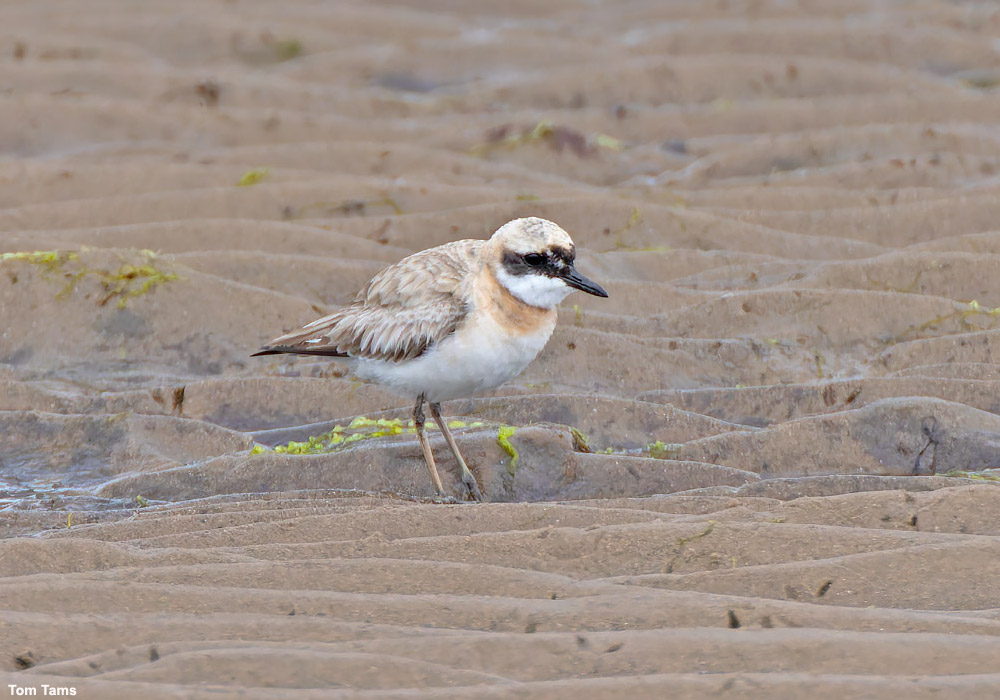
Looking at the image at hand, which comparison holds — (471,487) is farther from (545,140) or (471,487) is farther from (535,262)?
(545,140)

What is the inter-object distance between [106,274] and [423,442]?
274 centimetres

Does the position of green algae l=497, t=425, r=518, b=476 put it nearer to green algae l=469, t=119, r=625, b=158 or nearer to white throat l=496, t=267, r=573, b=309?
white throat l=496, t=267, r=573, b=309

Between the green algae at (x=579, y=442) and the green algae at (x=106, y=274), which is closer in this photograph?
the green algae at (x=579, y=442)

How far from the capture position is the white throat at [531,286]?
17.5 feet

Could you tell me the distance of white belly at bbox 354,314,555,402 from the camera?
523 cm

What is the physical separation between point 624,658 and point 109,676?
1.28 m

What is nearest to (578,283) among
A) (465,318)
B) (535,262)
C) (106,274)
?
(535,262)

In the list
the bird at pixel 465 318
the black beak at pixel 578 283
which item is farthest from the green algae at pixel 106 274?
the black beak at pixel 578 283

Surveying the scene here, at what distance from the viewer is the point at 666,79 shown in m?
11.8

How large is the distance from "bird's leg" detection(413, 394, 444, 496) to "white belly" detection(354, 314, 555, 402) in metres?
0.09

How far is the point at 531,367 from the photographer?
670cm

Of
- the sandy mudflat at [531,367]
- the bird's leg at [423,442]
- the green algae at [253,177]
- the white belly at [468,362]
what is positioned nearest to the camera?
the sandy mudflat at [531,367]

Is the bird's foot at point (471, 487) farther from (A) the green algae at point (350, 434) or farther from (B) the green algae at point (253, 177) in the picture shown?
(B) the green algae at point (253, 177)

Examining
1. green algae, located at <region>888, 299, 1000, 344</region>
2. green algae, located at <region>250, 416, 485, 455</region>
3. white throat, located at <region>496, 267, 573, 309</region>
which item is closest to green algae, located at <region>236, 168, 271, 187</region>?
green algae, located at <region>250, 416, 485, 455</region>
